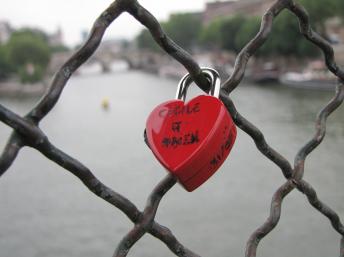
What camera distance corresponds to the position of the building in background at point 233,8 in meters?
33.0

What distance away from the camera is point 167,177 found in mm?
485

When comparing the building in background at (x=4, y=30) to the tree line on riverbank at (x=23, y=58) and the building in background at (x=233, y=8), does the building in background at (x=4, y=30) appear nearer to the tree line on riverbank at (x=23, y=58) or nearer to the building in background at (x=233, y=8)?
the tree line on riverbank at (x=23, y=58)

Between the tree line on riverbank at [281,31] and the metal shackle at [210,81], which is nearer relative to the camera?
the metal shackle at [210,81]

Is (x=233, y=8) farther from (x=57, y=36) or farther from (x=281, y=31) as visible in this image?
(x=57, y=36)

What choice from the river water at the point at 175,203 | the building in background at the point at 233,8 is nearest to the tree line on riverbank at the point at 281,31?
the building in background at the point at 233,8

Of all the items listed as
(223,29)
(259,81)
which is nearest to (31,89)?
(223,29)

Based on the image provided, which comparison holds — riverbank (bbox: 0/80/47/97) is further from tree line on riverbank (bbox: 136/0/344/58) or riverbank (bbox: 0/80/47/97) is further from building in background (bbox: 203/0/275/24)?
building in background (bbox: 203/0/275/24)

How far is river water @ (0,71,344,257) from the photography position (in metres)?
5.20

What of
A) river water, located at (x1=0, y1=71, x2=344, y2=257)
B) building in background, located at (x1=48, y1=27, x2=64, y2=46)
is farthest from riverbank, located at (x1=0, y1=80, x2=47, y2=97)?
building in background, located at (x1=48, y1=27, x2=64, y2=46)

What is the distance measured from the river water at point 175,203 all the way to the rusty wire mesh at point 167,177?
14.5 feet

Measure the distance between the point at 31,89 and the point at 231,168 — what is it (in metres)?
19.8

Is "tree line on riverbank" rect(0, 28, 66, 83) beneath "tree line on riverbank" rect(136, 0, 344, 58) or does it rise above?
above

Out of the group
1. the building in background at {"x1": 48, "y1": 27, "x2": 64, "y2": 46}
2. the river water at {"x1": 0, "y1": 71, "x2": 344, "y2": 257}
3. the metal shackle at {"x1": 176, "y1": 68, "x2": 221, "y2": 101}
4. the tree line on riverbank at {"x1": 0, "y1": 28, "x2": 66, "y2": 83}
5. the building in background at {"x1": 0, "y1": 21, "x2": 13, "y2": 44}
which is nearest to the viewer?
the metal shackle at {"x1": 176, "y1": 68, "x2": 221, "y2": 101}

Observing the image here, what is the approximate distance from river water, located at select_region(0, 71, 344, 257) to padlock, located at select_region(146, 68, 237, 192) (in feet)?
15.2
